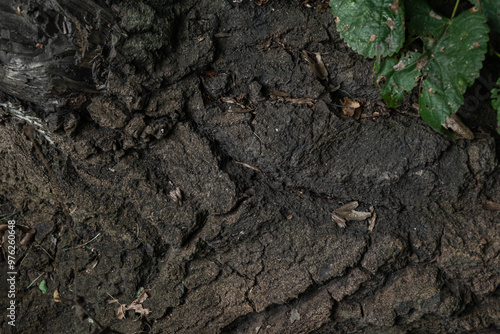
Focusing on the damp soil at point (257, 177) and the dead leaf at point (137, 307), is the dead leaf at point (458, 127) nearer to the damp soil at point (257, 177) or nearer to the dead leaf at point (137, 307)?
the damp soil at point (257, 177)

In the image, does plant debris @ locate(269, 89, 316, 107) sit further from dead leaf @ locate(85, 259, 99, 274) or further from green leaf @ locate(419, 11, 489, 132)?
dead leaf @ locate(85, 259, 99, 274)

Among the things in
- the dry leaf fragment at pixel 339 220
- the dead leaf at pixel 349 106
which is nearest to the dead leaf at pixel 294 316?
the dry leaf fragment at pixel 339 220

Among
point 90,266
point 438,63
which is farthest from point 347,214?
point 90,266

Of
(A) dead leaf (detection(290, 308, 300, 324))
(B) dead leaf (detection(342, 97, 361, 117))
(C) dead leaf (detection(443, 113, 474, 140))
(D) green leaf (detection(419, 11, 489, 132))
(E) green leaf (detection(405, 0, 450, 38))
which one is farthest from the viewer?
(A) dead leaf (detection(290, 308, 300, 324))

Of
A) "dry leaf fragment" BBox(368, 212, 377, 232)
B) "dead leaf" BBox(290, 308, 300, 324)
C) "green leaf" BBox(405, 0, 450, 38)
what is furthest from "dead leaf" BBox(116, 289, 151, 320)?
"green leaf" BBox(405, 0, 450, 38)

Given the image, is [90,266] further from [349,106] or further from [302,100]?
[349,106]

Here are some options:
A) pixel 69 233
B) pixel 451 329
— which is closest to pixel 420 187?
pixel 451 329
